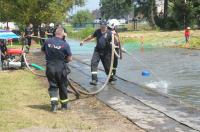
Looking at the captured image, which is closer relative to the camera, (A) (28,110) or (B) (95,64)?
(A) (28,110)

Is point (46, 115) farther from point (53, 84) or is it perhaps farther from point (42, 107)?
point (42, 107)

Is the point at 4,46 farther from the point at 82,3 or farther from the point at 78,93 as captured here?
the point at 82,3

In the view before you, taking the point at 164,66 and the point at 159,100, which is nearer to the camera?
the point at 159,100

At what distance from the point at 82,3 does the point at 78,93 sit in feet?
114

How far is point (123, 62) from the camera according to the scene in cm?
2244

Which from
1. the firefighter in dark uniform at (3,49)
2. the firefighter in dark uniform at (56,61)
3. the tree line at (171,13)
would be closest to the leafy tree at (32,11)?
the firefighter in dark uniform at (3,49)

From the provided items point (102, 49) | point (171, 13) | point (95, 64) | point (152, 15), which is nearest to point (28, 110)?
point (95, 64)

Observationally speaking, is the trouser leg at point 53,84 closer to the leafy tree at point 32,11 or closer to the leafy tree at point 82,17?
the leafy tree at point 32,11

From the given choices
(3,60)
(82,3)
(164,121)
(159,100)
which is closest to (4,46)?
(3,60)

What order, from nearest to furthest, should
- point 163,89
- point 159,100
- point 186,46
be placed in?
point 159,100
point 163,89
point 186,46

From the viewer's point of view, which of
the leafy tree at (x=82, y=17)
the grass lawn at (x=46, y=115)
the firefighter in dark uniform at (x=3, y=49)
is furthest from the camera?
the leafy tree at (x=82, y=17)

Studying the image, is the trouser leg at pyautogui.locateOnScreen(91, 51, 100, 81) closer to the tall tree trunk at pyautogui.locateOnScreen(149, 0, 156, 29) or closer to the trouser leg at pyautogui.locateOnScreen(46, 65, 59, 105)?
the trouser leg at pyautogui.locateOnScreen(46, 65, 59, 105)

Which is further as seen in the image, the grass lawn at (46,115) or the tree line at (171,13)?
the tree line at (171,13)

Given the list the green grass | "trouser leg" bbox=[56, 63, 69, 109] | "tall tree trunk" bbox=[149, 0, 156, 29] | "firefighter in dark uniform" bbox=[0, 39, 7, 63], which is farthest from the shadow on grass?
"tall tree trunk" bbox=[149, 0, 156, 29]
